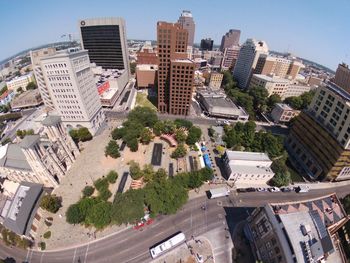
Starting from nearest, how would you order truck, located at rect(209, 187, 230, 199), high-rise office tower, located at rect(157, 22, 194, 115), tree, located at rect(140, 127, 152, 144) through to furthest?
truck, located at rect(209, 187, 230, 199) → tree, located at rect(140, 127, 152, 144) → high-rise office tower, located at rect(157, 22, 194, 115)

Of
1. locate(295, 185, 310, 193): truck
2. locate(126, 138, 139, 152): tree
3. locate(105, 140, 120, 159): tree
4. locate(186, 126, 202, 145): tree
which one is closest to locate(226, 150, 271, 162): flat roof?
locate(295, 185, 310, 193): truck

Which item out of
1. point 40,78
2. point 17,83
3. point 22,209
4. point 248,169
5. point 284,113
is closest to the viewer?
point 22,209

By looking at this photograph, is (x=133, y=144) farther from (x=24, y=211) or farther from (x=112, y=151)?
(x=24, y=211)

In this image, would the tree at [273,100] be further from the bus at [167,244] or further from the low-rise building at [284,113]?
the bus at [167,244]

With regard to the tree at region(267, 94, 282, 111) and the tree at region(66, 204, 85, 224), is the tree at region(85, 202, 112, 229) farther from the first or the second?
the tree at region(267, 94, 282, 111)

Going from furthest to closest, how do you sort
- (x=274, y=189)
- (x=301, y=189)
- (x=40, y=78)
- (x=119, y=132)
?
(x=40, y=78) < (x=119, y=132) < (x=301, y=189) < (x=274, y=189)

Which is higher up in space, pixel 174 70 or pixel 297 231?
pixel 174 70

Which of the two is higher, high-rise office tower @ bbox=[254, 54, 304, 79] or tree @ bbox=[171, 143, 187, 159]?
high-rise office tower @ bbox=[254, 54, 304, 79]

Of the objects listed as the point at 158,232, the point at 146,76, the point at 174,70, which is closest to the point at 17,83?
the point at 146,76
